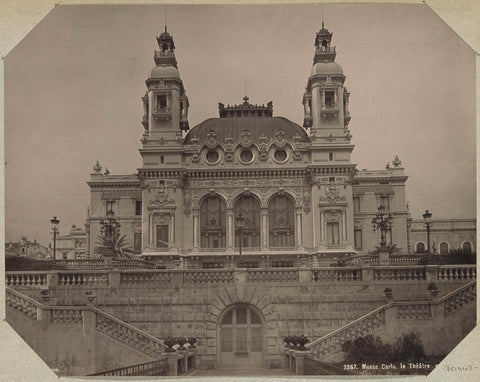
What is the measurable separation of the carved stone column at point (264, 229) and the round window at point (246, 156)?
2151 mm

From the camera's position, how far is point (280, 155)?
96.9 ft

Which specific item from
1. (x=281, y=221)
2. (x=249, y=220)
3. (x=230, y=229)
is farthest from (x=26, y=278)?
(x=281, y=221)

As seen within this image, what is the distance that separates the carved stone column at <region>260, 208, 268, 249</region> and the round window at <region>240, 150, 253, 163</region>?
7.06 feet

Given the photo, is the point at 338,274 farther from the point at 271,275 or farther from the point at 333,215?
the point at 333,215

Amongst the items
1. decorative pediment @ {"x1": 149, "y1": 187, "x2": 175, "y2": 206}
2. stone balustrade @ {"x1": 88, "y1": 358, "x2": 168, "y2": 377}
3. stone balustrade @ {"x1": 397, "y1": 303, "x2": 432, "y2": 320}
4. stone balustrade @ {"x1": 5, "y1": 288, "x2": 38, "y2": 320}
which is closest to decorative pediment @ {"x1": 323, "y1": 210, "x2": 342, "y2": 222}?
decorative pediment @ {"x1": 149, "y1": 187, "x2": 175, "y2": 206}

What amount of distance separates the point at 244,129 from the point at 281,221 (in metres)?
4.26

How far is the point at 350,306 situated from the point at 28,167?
7676 millimetres

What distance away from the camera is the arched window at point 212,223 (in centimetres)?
2900

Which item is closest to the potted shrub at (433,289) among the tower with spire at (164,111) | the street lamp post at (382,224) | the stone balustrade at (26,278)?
the street lamp post at (382,224)

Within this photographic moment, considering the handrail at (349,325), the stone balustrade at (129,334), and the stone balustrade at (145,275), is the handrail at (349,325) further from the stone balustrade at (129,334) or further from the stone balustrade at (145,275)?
the stone balustrade at (145,275)

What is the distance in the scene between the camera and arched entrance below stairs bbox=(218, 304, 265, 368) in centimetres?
1528

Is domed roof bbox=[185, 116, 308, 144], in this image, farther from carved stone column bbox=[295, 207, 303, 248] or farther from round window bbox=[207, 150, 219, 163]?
carved stone column bbox=[295, 207, 303, 248]

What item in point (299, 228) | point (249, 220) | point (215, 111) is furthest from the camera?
point (249, 220)

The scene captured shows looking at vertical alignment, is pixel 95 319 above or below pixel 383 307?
below
